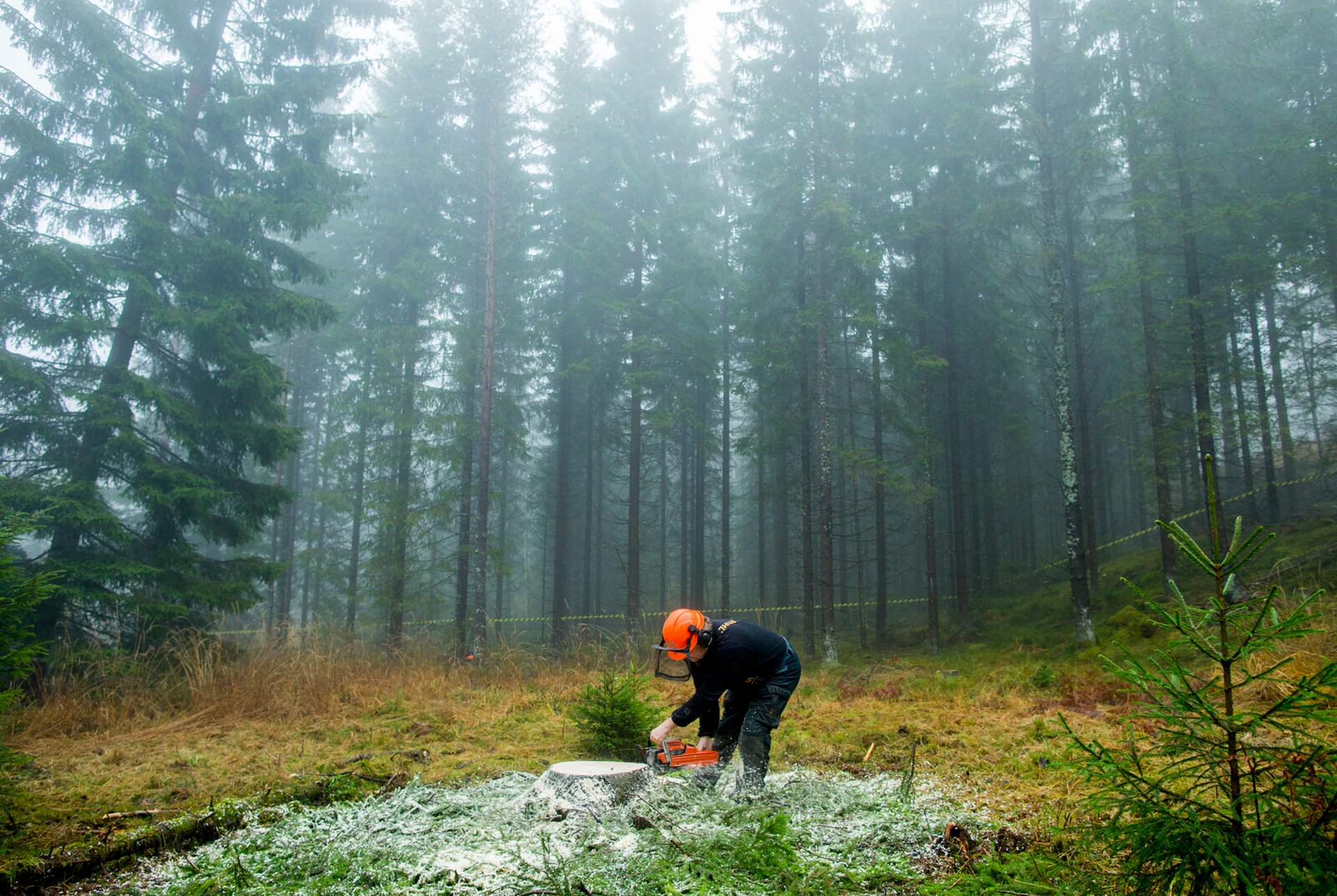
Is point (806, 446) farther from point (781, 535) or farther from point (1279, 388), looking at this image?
point (1279, 388)

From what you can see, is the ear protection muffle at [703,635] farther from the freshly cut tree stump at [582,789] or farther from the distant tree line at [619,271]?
the distant tree line at [619,271]

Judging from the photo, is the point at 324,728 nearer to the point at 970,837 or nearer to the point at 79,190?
the point at 970,837

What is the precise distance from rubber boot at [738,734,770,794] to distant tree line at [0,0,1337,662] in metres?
7.61

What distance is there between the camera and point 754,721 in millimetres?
5516

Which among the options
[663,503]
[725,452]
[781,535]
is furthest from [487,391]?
[781,535]

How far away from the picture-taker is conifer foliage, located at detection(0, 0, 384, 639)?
1016cm

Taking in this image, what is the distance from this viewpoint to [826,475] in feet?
51.2

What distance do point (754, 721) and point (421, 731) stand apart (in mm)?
4476

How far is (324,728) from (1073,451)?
44.4ft

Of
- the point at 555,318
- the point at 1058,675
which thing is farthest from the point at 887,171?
the point at 1058,675

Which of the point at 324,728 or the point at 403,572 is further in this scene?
the point at 403,572

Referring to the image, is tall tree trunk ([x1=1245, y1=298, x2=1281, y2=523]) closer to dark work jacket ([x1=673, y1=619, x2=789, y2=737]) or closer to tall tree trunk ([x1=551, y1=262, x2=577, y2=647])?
dark work jacket ([x1=673, y1=619, x2=789, y2=737])

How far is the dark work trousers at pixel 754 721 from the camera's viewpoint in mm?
5461

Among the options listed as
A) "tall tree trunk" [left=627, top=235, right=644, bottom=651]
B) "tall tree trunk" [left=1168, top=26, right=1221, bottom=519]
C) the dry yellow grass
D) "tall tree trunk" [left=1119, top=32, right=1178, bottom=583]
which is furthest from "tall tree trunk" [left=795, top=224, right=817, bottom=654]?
"tall tree trunk" [left=1168, top=26, right=1221, bottom=519]
